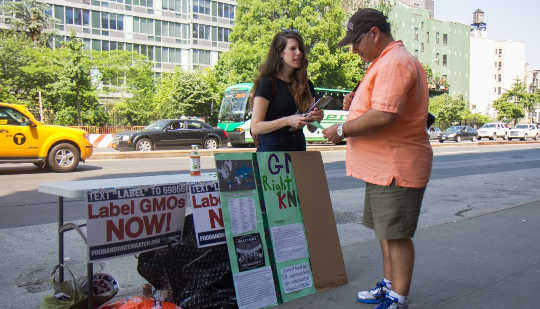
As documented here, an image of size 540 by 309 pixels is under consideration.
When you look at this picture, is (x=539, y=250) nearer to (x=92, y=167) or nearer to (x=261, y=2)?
(x=92, y=167)

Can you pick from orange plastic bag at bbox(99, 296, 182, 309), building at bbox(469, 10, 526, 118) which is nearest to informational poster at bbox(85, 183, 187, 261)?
orange plastic bag at bbox(99, 296, 182, 309)

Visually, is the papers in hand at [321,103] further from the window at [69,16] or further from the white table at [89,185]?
the window at [69,16]

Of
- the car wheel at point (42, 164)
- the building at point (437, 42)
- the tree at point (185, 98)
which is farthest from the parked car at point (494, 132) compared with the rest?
the car wheel at point (42, 164)

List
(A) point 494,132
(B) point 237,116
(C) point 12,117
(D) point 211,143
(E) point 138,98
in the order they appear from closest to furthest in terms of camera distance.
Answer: (C) point 12,117 < (D) point 211,143 < (B) point 237,116 < (E) point 138,98 < (A) point 494,132

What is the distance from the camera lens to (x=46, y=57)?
34000mm

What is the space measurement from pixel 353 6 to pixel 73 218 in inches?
1747

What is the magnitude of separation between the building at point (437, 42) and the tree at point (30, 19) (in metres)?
40.9

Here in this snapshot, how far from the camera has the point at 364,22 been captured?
263 centimetres

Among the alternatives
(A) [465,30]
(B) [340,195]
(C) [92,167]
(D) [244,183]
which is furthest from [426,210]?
(A) [465,30]

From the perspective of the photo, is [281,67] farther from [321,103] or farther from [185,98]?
[185,98]

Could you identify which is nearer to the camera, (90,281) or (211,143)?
(90,281)

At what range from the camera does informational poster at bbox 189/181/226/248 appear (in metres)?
2.93

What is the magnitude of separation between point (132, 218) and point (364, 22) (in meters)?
1.85

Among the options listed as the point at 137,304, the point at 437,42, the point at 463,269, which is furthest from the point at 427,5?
the point at 137,304
